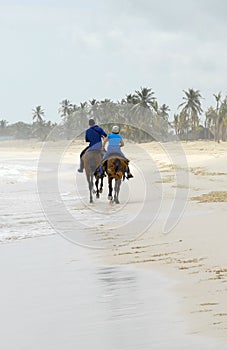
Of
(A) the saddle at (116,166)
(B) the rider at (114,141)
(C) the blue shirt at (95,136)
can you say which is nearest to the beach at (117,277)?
(A) the saddle at (116,166)

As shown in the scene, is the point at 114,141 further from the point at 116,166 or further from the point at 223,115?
the point at 223,115

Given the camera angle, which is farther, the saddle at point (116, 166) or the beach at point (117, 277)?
the saddle at point (116, 166)

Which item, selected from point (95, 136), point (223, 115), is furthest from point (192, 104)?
point (95, 136)

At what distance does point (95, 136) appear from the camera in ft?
50.5

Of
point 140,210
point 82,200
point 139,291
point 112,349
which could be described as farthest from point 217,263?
point 82,200

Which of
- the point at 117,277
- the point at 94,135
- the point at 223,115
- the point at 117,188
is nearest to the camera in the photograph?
the point at 117,277

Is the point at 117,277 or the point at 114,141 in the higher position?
the point at 114,141

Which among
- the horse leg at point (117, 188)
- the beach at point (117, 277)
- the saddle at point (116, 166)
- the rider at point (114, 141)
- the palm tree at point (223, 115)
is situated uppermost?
the palm tree at point (223, 115)

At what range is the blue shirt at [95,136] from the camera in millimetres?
15195

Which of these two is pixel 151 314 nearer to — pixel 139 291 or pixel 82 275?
pixel 139 291

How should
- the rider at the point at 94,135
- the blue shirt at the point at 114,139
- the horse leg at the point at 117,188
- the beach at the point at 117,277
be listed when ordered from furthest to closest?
1. the rider at the point at 94,135
2. the horse leg at the point at 117,188
3. the blue shirt at the point at 114,139
4. the beach at the point at 117,277

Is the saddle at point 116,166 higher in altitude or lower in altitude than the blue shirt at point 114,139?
lower

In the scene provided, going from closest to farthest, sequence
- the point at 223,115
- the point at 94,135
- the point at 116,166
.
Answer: the point at 116,166
the point at 94,135
the point at 223,115

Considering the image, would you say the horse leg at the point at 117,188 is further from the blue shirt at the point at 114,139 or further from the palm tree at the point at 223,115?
the palm tree at the point at 223,115
